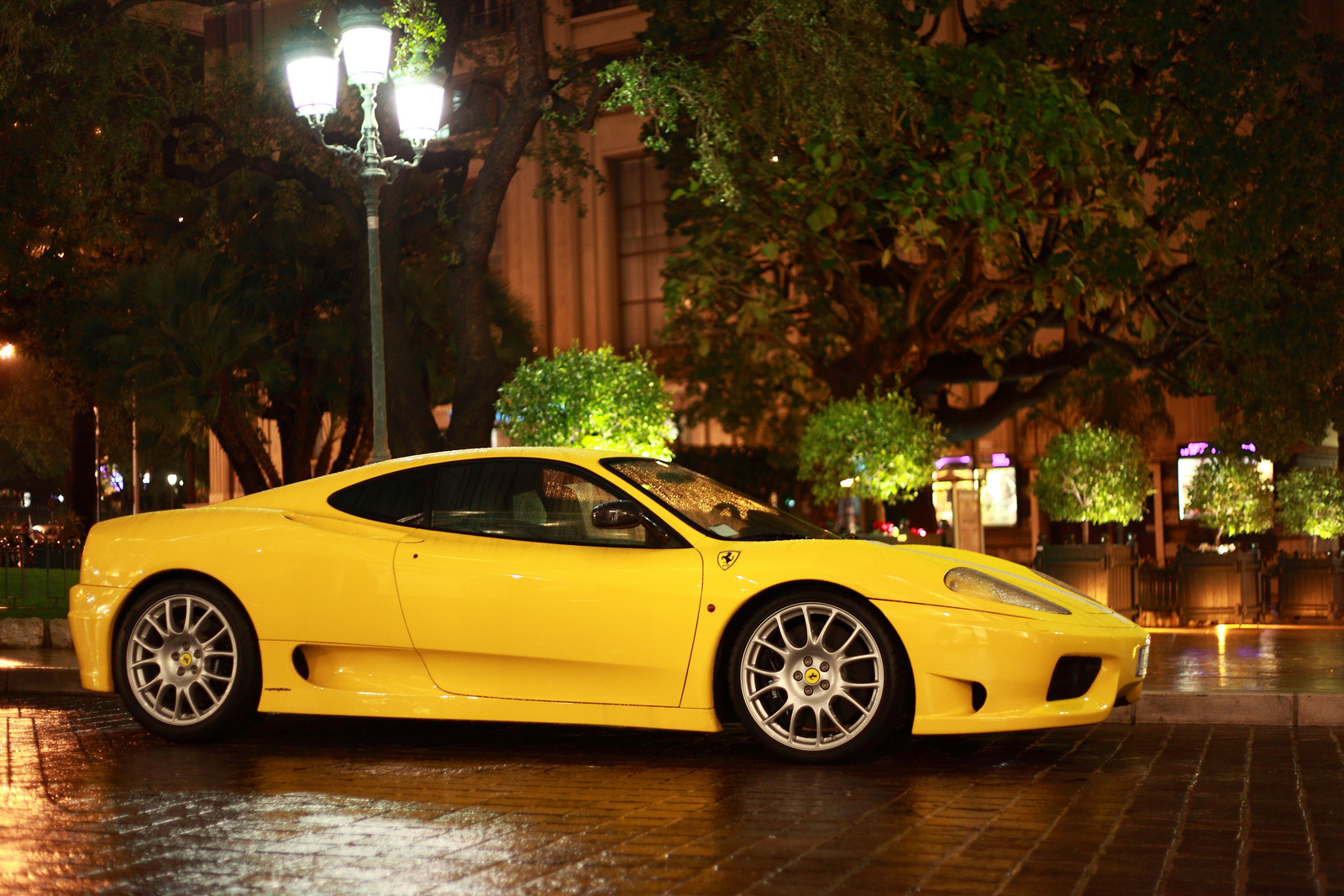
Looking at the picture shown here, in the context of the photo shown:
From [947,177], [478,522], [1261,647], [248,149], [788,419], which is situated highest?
[248,149]

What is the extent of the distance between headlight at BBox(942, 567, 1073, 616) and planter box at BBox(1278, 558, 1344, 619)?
43.9ft

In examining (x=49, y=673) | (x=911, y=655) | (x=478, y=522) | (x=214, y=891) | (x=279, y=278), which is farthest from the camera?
(x=279, y=278)

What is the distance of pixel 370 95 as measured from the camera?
1204cm

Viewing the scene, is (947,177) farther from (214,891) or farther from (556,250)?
(556,250)

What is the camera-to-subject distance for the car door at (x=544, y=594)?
6.53 meters

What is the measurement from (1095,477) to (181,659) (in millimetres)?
15527

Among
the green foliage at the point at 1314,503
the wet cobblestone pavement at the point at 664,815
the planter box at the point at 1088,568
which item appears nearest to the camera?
the wet cobblestone pavement at the point at 664,815

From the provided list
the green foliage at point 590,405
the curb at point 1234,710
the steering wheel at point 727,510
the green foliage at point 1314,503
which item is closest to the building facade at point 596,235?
the green foliage at point 1314,503

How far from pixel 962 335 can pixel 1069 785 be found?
17.2 metres

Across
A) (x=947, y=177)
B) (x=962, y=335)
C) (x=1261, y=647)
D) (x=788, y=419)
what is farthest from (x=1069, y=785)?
(x=788, y=419)

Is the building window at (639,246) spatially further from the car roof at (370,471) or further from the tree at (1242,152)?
the car roof at (370,471)

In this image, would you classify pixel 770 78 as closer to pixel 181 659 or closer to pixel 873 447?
pixel 873 447

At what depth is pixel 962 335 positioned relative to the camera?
2252 cm

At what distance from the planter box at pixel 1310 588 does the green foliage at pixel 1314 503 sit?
164 inches
